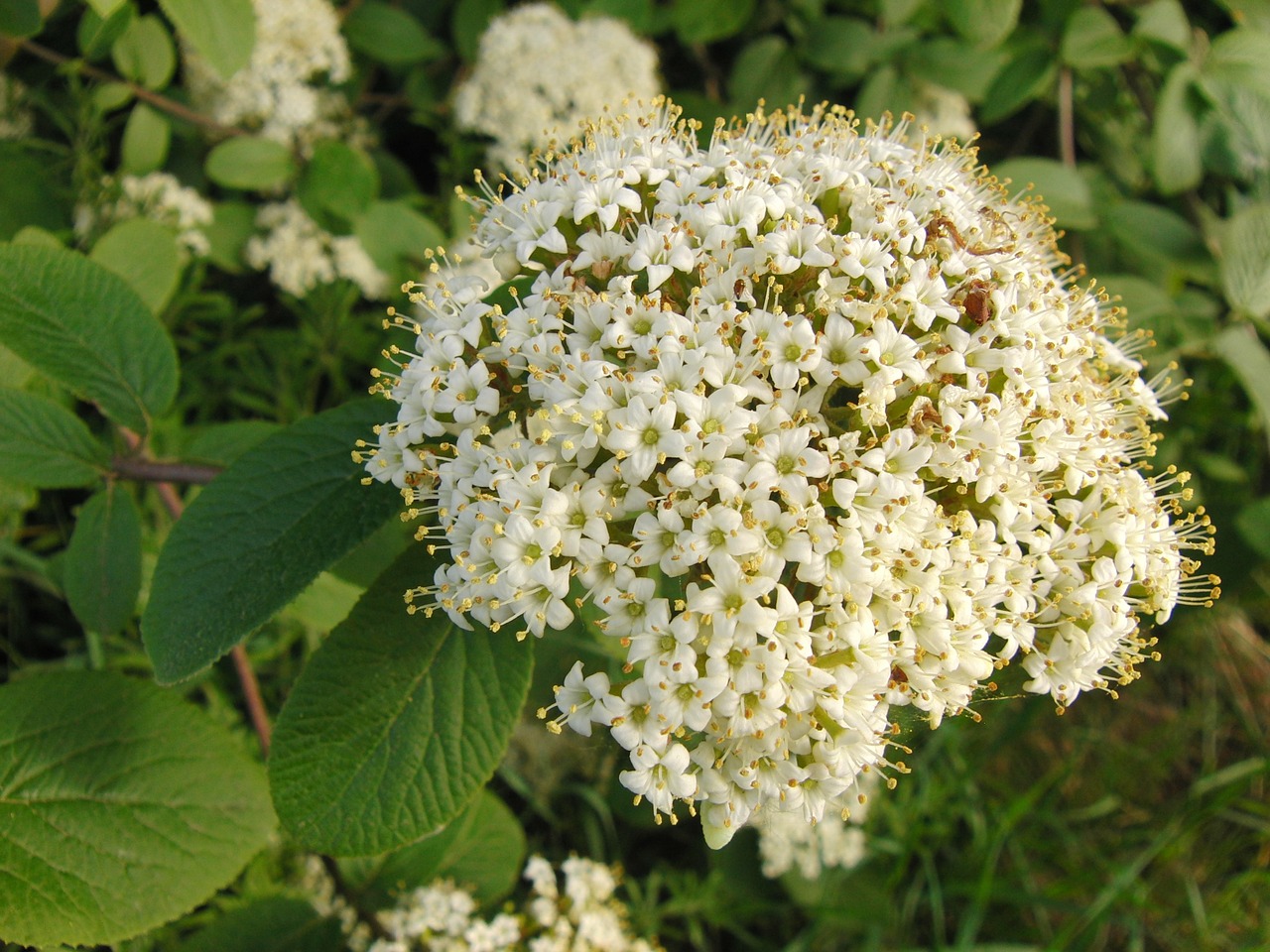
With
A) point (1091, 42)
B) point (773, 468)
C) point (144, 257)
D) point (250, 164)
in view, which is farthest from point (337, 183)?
point (1091, 42)

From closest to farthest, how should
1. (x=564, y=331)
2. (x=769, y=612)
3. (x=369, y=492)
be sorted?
1. (x=769, y=612)
2. (x=564, y=331)
3. (x=369, y=492)

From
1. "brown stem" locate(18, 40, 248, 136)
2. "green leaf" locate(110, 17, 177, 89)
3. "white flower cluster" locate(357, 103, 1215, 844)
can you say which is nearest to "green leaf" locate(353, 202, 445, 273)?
"brown stem" locate(18, 40, 248, 136)

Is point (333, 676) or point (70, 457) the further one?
point (70, 457)

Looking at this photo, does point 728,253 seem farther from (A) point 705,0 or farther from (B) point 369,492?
(A) point 705,0

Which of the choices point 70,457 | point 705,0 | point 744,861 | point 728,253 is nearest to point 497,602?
point 728,253

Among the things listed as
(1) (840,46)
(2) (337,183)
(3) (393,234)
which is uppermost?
(1) (840,46)

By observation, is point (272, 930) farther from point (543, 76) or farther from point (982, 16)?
point (982, 16)
